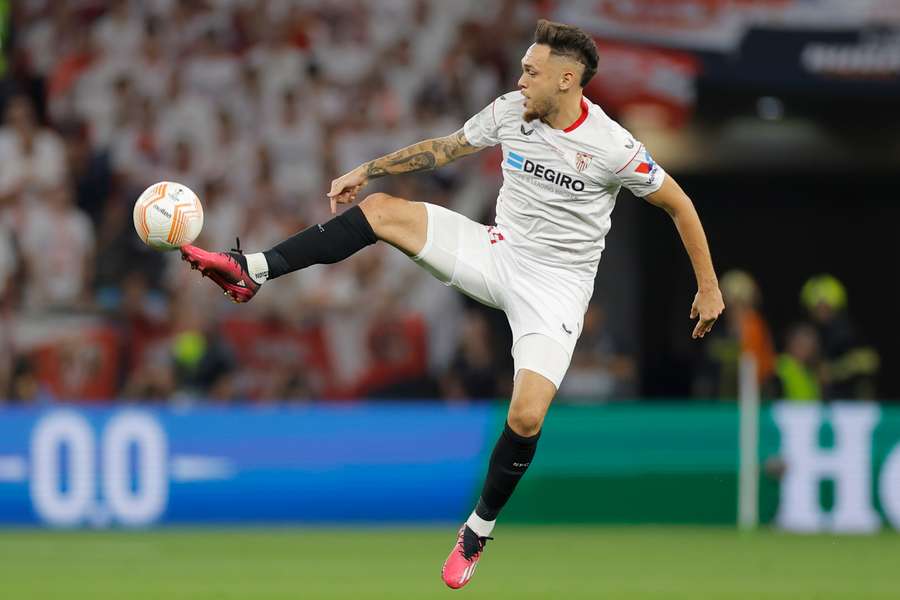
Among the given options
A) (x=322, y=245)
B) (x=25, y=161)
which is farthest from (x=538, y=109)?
(x=25, y=161)

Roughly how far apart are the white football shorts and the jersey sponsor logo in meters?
0.38

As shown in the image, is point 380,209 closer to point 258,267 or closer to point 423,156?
point 423,156

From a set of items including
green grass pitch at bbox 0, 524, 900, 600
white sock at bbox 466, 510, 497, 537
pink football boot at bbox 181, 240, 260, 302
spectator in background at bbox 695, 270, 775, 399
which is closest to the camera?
pink football boot at bbox 181, 240, 260, 302

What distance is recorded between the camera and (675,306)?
21.3m

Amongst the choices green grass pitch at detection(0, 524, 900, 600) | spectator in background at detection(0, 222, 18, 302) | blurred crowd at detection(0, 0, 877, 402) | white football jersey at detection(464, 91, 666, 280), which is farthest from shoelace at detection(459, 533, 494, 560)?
spectator in background at detection(0, 222, 18, 302)

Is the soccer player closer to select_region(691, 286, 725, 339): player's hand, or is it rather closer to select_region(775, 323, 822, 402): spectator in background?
select_region(691, 286, 725, 339): player's hand

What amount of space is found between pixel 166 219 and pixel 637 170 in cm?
221

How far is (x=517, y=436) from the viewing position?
800 centimetres

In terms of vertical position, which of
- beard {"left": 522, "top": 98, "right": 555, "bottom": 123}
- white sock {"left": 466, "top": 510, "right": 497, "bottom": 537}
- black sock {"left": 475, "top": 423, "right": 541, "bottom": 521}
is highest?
→ beard {"left": 522, "top": 98, "right": 555, "bottom": 123}

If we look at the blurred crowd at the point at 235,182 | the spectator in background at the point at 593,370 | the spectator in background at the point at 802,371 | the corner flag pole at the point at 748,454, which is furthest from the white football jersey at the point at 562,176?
the spectator in background at the point at 802,371

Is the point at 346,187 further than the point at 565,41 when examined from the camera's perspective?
No

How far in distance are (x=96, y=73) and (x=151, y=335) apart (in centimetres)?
298

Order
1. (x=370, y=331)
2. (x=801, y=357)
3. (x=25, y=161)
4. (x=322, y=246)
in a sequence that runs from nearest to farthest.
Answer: (x=322, y=246) → (x=801, y=357) → (x=370, y=331) → (x=25, y=161)

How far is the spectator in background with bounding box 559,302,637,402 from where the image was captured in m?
15.6
